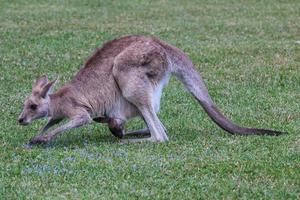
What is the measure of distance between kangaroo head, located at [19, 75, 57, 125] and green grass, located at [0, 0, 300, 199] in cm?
28

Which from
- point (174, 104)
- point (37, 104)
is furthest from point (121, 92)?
point (174, 104)

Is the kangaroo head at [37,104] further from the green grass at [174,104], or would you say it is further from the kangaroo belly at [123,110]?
the kangaroo belly at [123,110]

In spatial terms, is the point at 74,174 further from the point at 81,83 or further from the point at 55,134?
the point at 81,83

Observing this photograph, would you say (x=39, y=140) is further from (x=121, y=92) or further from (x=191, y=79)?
(x=191, y=79)

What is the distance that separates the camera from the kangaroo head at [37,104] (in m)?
8.37

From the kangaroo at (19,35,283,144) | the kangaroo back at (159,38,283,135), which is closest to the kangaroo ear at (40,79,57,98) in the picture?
the kangaroo at (19,35,283,144)

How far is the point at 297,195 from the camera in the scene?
6348mm

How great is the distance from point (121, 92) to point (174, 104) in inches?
77.3

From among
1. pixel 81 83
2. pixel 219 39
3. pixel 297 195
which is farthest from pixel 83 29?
pixel 297 195

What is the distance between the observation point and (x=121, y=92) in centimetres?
862

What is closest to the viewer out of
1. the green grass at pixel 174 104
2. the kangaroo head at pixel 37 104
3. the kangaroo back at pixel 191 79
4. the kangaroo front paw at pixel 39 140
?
the green grass at pixel 174 104

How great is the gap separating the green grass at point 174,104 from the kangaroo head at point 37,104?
0.28 meters

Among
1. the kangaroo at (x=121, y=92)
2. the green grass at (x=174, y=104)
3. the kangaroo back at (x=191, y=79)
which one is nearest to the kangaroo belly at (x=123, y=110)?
the kangaroo at (x=121, y=92)

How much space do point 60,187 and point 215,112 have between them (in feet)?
8.01
